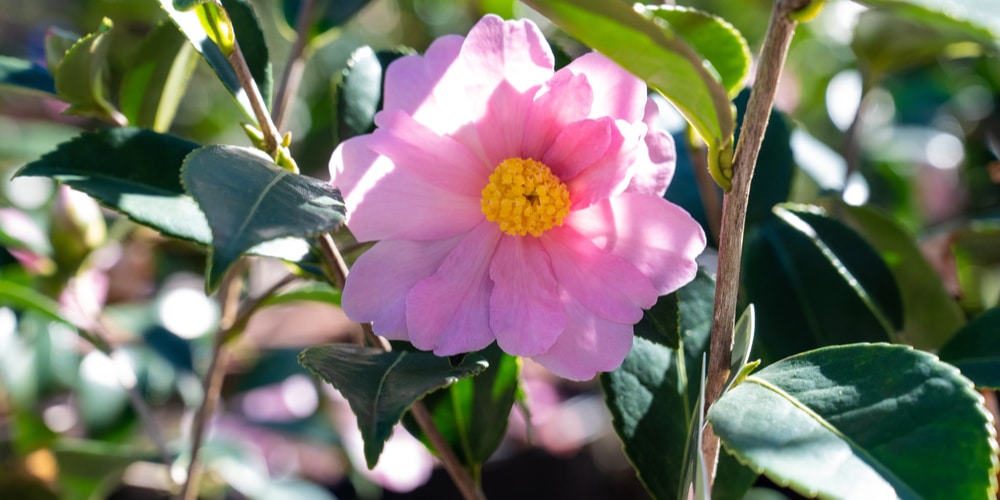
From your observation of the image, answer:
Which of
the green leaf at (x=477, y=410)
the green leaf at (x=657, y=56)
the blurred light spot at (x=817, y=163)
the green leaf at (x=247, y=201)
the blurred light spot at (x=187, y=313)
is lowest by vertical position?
the blurred light spot at (x=187, y=313)

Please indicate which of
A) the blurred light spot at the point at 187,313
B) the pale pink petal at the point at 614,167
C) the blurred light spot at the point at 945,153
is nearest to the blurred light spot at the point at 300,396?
the blurred light spot at the point at 187,313

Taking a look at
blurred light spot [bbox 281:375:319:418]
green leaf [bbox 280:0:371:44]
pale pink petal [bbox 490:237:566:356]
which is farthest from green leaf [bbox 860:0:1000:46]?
blurred light spot [bbox 281:375:319:418]

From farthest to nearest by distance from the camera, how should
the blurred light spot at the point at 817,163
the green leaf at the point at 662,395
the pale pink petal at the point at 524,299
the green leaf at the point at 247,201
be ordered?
the blurred light spot at the point at 817,163
the green leaf at the point at 662,395
the pale pink petal at the point at 524,299
the green leaf at the point at 247,201

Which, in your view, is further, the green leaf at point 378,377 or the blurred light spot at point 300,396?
the blurred light spot at point 300,396

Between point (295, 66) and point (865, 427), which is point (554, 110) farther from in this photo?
point (295, 66)

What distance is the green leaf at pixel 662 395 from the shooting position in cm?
63

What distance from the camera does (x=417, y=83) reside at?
56 cm

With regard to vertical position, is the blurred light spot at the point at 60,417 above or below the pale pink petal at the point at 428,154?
below

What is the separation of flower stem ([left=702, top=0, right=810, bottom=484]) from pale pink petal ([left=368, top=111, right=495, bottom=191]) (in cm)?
18

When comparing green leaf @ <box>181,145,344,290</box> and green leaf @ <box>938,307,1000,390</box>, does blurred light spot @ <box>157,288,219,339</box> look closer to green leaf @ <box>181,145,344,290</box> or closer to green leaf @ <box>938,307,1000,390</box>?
green leaf @ <box>181,145,344,290</box>

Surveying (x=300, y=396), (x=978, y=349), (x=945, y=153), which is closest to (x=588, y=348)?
(x=978, y=349)

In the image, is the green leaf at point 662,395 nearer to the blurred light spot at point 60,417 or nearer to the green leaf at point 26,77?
the green leaf at point 26,77

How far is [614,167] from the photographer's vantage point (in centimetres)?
52

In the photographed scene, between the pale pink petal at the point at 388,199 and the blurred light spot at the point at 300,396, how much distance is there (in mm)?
1011
